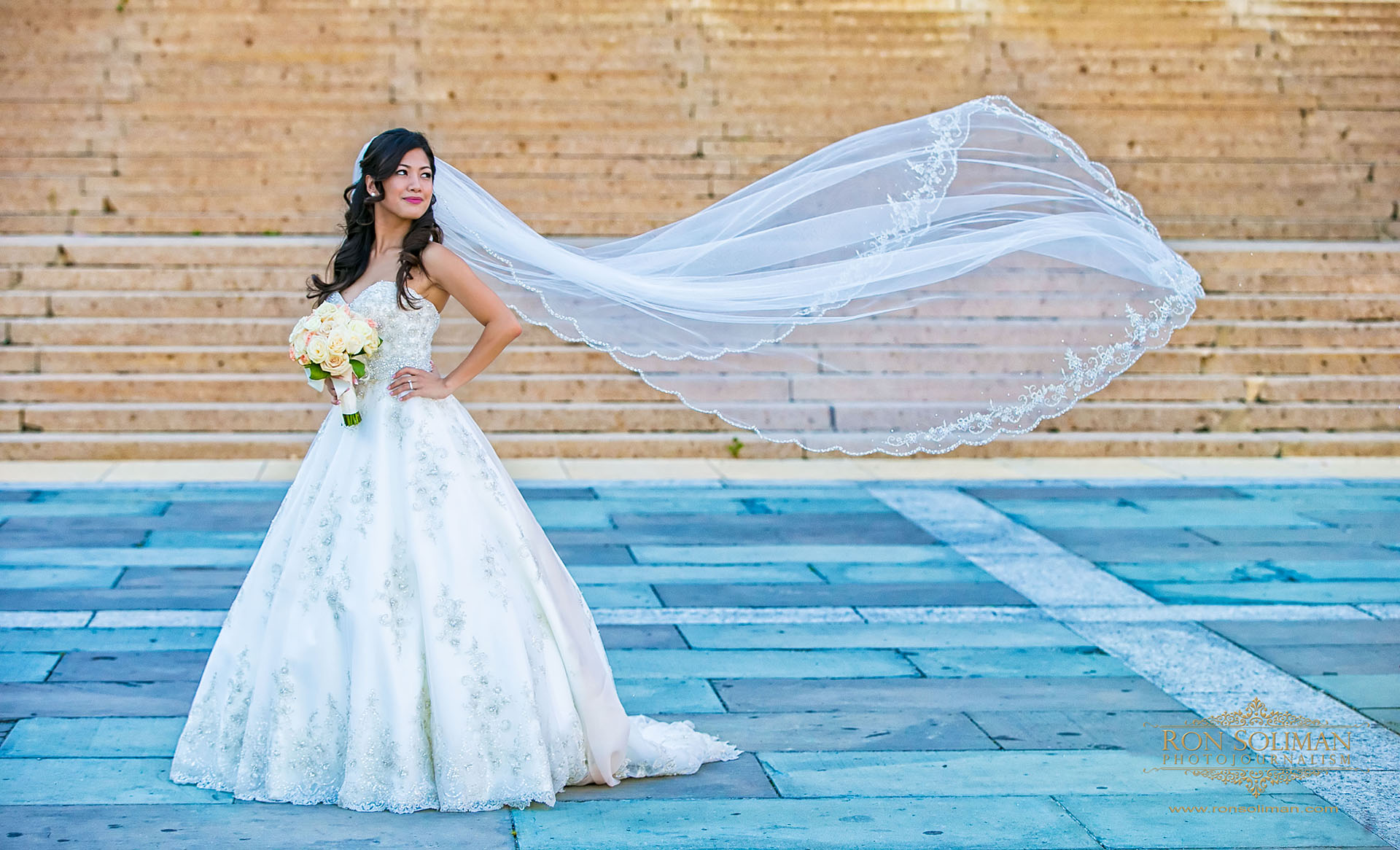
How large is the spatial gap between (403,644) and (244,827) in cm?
60

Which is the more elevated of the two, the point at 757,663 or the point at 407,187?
the point at 407,187

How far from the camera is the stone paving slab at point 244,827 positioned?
3.71 meters

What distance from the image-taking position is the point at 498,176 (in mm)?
12672

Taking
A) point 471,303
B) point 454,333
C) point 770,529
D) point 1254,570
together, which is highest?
point 471,303

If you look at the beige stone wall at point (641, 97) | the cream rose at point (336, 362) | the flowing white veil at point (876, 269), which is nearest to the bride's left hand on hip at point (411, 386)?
the cream rose at point (336, 362)

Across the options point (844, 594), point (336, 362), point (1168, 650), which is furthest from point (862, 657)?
point (336, 362)

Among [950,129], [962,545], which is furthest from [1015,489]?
[950,129]

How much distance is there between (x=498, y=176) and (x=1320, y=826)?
9.82 meters

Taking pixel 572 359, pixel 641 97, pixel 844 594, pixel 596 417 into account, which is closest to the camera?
pixel 844 594

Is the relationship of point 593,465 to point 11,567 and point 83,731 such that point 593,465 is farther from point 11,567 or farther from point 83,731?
point 83,731

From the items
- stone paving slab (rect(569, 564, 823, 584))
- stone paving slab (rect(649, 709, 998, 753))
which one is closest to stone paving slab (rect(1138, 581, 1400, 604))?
stone paving slab (rect(569, 564, 823, 584))

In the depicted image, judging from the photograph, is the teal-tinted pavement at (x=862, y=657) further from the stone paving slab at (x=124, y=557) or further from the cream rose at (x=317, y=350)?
the cream rose at (x=317, y=350)

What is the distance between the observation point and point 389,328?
4109 mm

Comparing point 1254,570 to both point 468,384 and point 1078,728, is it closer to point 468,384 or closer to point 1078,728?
point 1078,728
